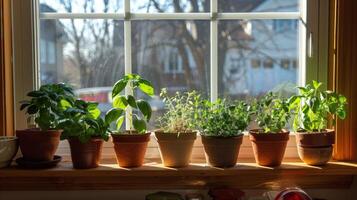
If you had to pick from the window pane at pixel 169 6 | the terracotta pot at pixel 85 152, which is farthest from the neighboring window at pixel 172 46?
the terracotta pot at pixel 85 152

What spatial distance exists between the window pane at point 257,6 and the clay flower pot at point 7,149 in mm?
938

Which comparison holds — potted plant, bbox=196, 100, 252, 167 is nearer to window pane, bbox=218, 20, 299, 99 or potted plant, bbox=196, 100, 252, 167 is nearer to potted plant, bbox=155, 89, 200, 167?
potted plant, bbox=155, 89, 200, 167

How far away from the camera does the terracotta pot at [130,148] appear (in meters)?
1.57

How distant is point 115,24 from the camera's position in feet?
5.76

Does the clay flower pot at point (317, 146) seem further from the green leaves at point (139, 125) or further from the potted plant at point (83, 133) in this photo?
the potted plant at point (83, 133)

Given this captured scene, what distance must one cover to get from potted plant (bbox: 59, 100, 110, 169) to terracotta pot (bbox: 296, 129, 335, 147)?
0.71 meters

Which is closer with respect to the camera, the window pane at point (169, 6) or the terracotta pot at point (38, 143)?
the terracotta pot at point (38, 143)

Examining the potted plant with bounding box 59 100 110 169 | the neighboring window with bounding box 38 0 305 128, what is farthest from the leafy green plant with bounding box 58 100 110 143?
the neighboring window with bounding box 38 0 305 128

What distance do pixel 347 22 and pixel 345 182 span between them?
60 centimetres

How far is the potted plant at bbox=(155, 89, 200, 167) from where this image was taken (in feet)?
5.14

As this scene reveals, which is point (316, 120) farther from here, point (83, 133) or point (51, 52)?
point (51, 52)

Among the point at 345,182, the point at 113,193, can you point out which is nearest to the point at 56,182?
the point at 113,193

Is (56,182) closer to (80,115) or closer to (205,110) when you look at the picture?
(80,115)

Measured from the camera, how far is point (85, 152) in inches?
61.3
